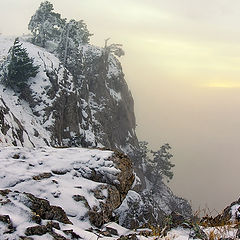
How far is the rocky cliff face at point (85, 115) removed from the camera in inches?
676

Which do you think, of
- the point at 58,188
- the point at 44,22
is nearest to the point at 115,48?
the point at 44,22

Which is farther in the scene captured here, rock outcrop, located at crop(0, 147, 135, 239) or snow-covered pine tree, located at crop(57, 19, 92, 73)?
snow-covered pine tree, located at crop(57, 19, 92, 73)

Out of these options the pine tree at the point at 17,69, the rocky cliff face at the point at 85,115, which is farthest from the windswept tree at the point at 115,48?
the pine tree at the point at 17,69

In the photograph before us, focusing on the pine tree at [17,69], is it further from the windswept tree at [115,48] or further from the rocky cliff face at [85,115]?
the windswept tree at [115,48]

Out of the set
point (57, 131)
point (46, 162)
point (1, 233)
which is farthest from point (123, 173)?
point (57, 131)

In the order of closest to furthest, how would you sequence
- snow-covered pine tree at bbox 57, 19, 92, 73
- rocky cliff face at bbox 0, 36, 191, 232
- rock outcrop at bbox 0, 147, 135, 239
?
1. rock outcrop at bbox 0, 147, 135, 239
2. rocky cliff face at bbox 0, 36, 191, 232
3. snow-covered pine tree at bbox 57, 19, 92, 73

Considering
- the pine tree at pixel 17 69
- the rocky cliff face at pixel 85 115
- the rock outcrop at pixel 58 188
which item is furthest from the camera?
the pine tree at pixel 17 69

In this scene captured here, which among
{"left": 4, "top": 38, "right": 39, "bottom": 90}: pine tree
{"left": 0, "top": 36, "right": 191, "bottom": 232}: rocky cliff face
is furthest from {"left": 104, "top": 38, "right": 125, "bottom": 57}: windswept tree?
{"left": 4, "top": 38, "right": 39, "bottom": 90}: pine tree

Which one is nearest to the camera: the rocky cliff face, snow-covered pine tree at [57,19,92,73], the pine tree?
the rocky cliff face

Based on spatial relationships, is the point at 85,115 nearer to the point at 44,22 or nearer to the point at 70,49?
the point at 70,49

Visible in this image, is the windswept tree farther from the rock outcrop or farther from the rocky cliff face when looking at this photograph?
the rock outcrop

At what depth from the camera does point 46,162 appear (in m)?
9.55

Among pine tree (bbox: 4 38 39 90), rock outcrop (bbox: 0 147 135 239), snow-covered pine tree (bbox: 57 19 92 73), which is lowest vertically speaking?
rock outcrop (bbox: 0 147 135 239)

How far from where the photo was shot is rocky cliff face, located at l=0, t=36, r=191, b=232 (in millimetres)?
17172
